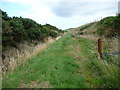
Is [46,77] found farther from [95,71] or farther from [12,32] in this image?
[12,32]

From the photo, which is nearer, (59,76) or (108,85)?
(108,85)

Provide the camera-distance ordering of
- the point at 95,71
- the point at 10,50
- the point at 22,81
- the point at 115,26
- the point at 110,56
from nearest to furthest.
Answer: the point at 22,81
the point at 95,71
the point at 110,56
the point at 10,50
the point at 115,26

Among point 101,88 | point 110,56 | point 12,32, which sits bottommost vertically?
point 101,88

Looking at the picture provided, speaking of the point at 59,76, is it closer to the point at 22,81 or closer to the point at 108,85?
the point at 22,81

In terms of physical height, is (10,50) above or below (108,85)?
above

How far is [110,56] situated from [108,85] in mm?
3053

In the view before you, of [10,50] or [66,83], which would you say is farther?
[10,50]

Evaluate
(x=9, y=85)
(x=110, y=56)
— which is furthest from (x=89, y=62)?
(x=9, y=85)

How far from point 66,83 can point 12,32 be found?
8665 millimetres

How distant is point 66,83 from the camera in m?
5.89

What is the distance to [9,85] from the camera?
5.95m

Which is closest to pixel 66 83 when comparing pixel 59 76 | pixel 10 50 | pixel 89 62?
pixel 59 76

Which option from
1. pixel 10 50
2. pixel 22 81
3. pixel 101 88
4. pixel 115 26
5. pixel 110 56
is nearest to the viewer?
pixel 101 88

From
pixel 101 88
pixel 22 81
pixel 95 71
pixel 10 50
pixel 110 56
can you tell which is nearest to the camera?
pixel 101 88
